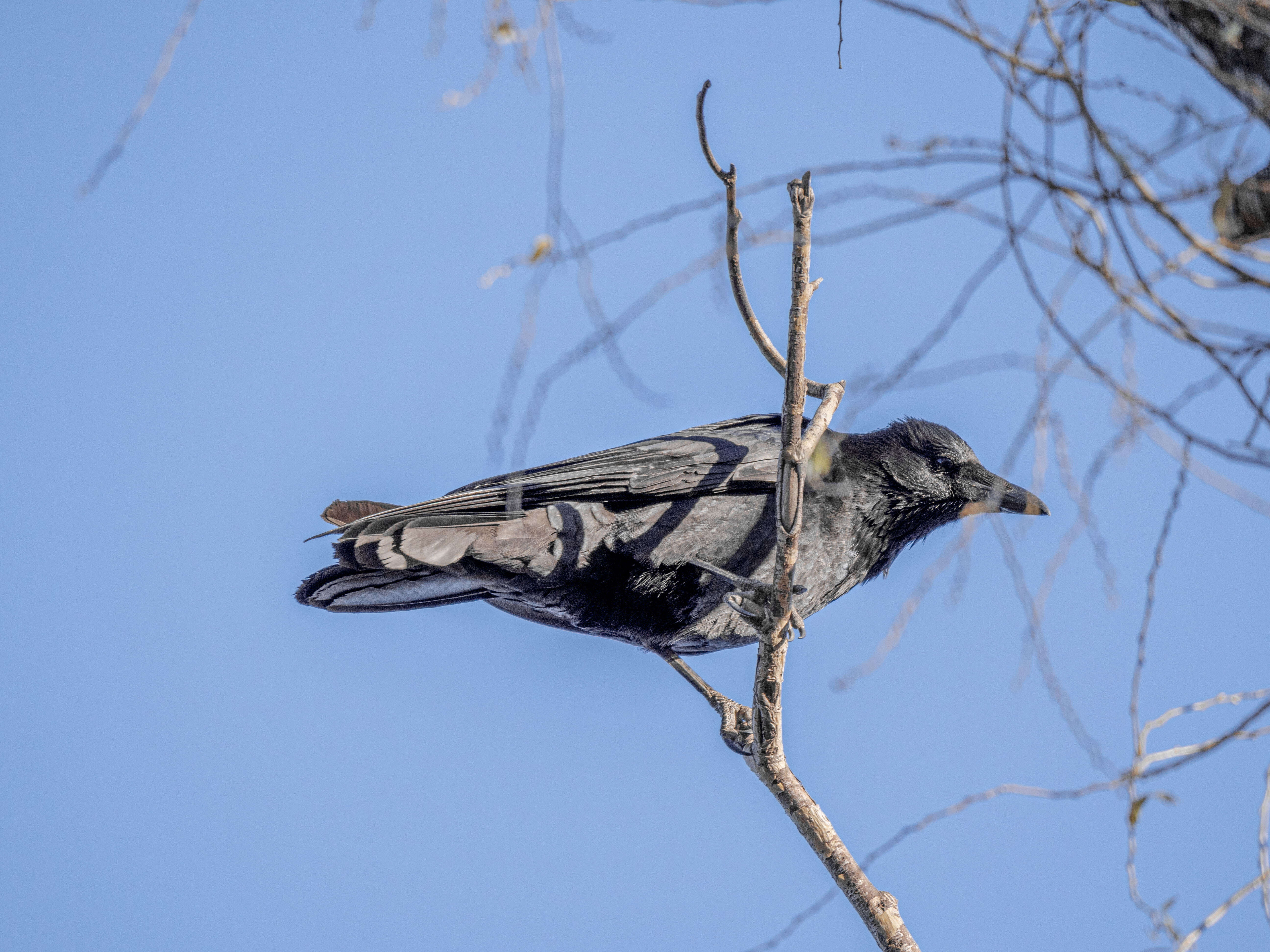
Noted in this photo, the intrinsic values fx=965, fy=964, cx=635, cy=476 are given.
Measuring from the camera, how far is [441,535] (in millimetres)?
3568

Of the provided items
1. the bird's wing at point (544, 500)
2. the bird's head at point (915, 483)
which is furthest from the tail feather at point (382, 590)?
the bird's head at point (915, 483)

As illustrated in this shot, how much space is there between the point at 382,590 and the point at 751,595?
1584mm

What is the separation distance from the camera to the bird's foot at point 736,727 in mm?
4090

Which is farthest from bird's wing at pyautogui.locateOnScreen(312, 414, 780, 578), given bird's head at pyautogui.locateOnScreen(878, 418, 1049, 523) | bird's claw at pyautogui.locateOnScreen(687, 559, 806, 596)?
bird's head at pyautogui.locateOnScreen(878, 418, 1049, 523)

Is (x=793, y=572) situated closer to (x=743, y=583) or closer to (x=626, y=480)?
(x=743, y=583)

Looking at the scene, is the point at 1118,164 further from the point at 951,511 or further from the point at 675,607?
the point at 951,511

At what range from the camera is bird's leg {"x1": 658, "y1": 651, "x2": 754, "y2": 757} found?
411 centimetres

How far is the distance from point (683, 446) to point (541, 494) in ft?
2.01

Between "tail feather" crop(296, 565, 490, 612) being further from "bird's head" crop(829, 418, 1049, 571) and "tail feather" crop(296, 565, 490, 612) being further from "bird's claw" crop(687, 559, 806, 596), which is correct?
"bird's head" crop(829, 418, 1049, 571)

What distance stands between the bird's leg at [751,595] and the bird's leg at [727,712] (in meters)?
0.62

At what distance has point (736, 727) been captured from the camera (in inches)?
164

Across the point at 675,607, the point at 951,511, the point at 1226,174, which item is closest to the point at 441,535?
the point at 675,607

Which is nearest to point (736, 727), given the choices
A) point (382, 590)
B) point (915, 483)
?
point (915, 483)

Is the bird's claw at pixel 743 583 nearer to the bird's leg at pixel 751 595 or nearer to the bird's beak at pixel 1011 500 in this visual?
the bird's leg at pixel 751 595
